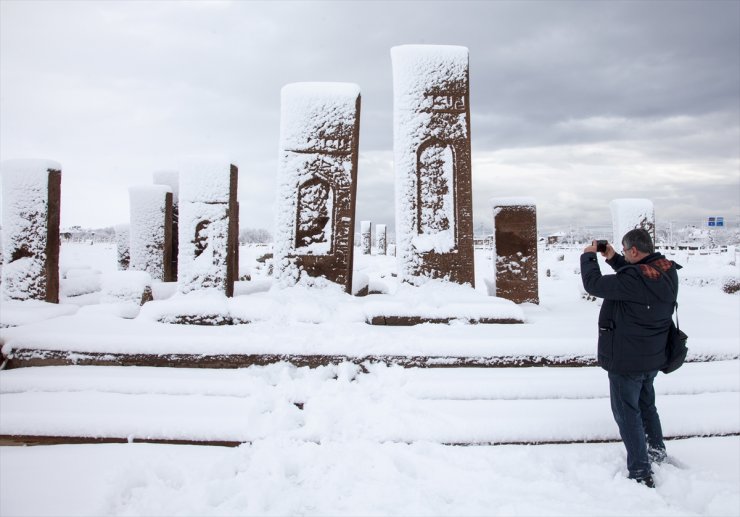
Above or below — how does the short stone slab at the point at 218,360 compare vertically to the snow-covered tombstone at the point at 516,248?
below

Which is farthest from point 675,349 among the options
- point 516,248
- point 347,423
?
point 516,248

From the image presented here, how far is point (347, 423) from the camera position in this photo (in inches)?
121

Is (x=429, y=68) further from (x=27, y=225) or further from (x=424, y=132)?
(x=27, y=225)

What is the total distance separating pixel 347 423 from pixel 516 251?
472cm

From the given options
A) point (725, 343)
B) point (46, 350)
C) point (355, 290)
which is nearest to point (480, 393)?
point (725, 343)

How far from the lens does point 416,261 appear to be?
5.37 metres

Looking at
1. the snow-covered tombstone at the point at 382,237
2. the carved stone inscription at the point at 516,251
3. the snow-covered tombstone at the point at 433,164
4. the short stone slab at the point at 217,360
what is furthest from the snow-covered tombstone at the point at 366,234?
the short stone slab at the point at 217,360

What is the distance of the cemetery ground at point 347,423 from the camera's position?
7.81ft

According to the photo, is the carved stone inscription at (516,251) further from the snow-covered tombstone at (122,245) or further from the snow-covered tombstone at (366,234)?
the snow-covered tombstone at (366,234)

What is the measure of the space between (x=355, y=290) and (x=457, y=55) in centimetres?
340

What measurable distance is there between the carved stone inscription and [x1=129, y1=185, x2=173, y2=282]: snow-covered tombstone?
5914 mm

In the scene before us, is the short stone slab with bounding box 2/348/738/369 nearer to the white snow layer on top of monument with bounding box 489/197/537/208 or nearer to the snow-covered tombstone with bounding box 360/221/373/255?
the white snow layer on top of monument with bounding box 489/197/537/208

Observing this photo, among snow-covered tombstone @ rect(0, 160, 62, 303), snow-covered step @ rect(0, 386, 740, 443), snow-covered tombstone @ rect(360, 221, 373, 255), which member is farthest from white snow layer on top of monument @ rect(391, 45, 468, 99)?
snow-covered tombstone @ rect(360, 221, 373, 255)

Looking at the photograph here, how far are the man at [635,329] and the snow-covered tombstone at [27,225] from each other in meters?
5.94
